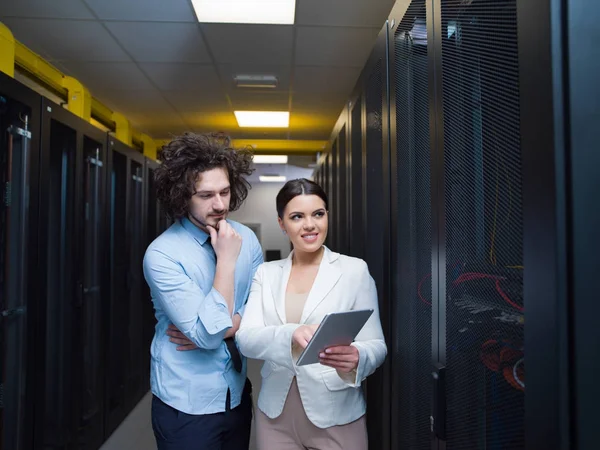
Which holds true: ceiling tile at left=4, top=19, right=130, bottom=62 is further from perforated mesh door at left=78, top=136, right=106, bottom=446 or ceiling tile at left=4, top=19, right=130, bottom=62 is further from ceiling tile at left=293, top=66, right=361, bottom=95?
ceiling tile at left=293, top=66, right=361, bottom=95

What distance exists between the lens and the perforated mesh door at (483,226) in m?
0.63

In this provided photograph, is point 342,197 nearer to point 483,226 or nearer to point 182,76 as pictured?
point 483,226

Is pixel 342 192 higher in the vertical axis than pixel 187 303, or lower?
higher

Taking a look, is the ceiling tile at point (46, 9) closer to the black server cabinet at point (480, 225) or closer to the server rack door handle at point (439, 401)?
the black server cabinet at point (480, 225)

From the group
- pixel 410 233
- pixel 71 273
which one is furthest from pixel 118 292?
pixel 410 233

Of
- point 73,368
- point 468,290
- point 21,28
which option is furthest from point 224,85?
point 468,290

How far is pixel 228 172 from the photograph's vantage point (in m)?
1.50

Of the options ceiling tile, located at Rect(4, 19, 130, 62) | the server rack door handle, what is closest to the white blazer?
the server rack door handle

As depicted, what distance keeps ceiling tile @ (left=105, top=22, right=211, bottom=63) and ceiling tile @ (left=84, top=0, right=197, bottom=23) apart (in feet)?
0.26

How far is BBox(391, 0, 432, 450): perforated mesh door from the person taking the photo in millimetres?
1008

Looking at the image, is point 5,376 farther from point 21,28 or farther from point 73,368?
point 21,28

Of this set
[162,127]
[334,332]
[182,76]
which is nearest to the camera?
[334,332]

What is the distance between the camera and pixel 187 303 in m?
1.32

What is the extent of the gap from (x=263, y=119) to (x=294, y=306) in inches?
170
